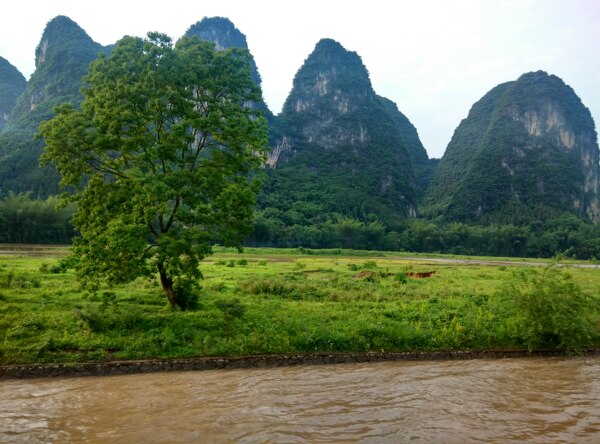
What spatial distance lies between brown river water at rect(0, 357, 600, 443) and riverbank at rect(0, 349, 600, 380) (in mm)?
336

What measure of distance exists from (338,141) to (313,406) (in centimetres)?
17464

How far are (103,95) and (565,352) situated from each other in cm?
1995

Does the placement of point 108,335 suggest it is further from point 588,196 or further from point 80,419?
point 588,196

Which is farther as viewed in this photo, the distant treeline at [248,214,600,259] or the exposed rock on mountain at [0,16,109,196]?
the distant treeline at [248,214,600,259]

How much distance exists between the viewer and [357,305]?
19625mm

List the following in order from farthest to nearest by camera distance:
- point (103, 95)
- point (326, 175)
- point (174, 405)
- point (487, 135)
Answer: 1. point (487, 135)
2. point (326, 175)
3. point (103, 95)
4. point (174, 405)

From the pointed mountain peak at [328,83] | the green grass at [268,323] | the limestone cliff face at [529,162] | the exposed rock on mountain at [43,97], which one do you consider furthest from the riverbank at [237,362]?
the pointed mountain peak at [328,83]

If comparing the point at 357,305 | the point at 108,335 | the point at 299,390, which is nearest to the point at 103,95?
the point at 108,335

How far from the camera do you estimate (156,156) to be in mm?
15172

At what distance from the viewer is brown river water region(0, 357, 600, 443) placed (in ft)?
29.6

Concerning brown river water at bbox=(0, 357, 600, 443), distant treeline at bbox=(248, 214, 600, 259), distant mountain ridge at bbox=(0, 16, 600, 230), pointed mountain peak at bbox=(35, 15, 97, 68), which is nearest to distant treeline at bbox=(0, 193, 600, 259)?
distant treeline at bbox=(248, 214, 600, 259)

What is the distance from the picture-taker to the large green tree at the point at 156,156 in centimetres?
1425

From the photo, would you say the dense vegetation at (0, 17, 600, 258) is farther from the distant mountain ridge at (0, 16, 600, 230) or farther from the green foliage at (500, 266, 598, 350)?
the green foliage at (500, 266, 598, 350)

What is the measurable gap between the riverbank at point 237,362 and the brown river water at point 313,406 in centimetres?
34
